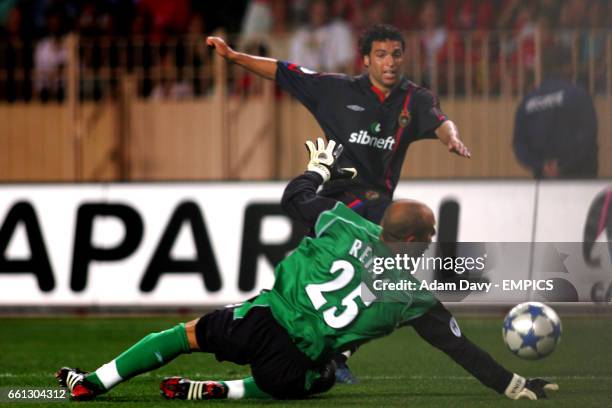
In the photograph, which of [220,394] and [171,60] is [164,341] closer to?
[220,394]

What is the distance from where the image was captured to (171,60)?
15.3m

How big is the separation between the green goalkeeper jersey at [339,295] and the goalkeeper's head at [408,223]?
0.19 metres

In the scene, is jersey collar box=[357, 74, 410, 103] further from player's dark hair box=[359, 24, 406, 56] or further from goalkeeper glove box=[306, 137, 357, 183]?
goalkeeper glove box=[306, 137, 357, 183]

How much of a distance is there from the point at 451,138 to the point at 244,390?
210 cm

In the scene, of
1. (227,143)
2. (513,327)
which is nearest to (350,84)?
(513,327)

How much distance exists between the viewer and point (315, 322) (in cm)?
695

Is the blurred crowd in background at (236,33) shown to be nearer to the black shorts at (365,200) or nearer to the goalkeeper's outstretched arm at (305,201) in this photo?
the black shorts at (365,200)

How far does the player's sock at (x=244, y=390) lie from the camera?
755cm

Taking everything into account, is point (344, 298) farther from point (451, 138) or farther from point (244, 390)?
point (451, 138)

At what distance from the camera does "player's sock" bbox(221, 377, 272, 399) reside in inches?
297

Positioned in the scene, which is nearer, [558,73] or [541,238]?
[541,238]

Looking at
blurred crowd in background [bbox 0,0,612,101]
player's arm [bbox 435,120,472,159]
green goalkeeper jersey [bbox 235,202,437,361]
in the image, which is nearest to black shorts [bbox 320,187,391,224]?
player's arm [bbox 435,120,472,159]

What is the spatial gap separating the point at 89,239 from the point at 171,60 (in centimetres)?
260

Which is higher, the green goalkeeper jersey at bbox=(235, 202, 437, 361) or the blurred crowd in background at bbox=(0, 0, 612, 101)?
the blurred crowd in background at bbox=(0, 0, 612, 101)
